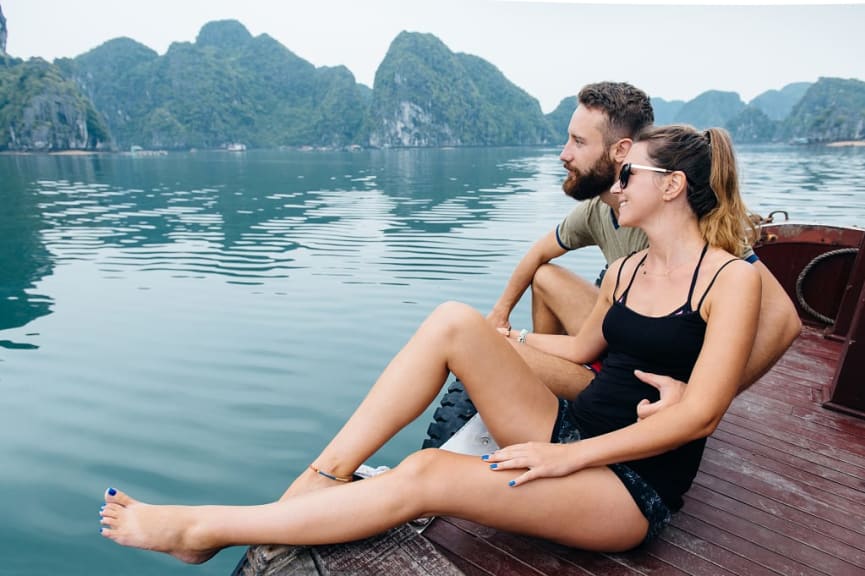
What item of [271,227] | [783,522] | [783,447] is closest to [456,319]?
[783,522]

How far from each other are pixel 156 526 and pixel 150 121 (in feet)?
564

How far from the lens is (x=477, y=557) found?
6.48ft

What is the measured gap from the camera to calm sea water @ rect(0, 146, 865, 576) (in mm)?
4215

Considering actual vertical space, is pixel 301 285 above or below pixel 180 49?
below

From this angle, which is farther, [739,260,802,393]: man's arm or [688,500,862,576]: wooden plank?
[739,260,802,393]: man's arm

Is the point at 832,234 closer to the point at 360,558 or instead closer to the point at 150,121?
the point at 360,558

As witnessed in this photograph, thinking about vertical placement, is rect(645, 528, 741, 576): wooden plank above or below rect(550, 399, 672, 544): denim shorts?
below

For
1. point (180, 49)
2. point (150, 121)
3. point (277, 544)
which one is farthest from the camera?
point (180, 49)

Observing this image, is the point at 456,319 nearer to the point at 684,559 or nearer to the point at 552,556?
the point at 552,556

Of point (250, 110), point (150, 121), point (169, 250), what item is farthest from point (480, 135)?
point (169, 250)

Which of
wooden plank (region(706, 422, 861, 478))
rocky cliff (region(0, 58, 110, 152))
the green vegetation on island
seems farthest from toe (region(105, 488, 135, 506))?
the green vegetation on island

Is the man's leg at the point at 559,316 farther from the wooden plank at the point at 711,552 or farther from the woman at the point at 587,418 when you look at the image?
the wooden plank at the point at 711,552

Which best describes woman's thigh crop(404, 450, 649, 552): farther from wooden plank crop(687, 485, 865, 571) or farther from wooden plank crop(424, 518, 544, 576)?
wooden plank crop(687, 485, 865, 571)

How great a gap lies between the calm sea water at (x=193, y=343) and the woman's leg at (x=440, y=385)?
2.29m
